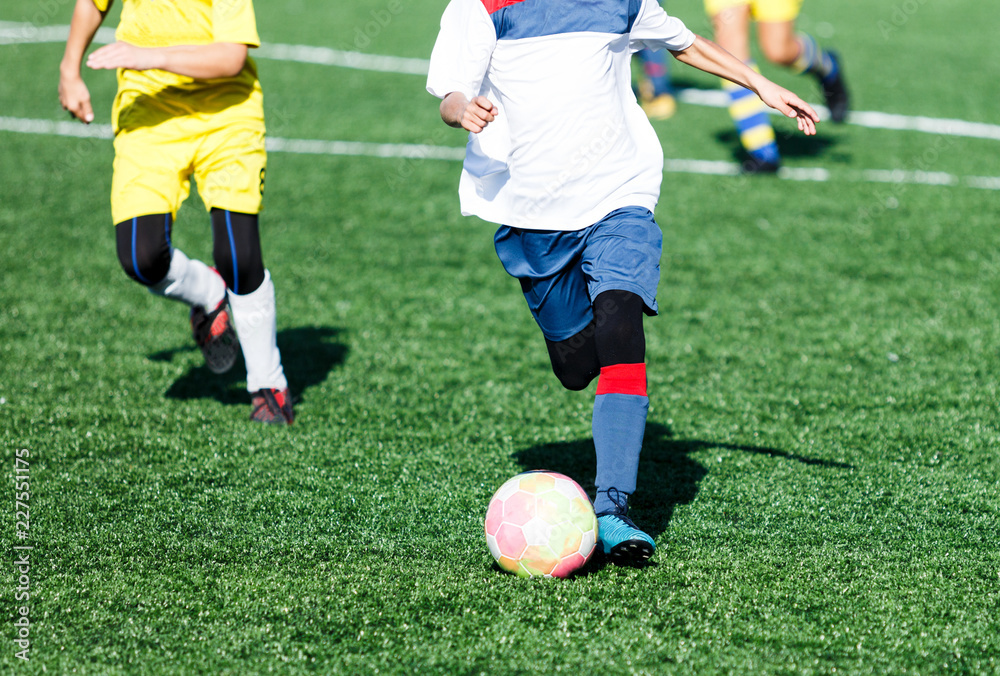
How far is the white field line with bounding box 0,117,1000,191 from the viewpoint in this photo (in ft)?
27.7

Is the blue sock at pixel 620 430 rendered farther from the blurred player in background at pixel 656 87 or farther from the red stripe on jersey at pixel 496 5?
the blurred player in background at pixel 656 87

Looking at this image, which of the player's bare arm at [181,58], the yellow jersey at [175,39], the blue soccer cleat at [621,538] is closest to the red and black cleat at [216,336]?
the yellow jersey at [175,39]

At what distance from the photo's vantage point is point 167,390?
5039 mm

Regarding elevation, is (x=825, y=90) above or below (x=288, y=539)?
below

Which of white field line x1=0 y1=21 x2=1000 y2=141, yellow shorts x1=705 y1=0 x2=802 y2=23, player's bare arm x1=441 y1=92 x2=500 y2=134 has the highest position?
player's bare arm x1=441 y1=92 x2=500 y2=134

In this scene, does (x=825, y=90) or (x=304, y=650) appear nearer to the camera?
(x=304, y=650)

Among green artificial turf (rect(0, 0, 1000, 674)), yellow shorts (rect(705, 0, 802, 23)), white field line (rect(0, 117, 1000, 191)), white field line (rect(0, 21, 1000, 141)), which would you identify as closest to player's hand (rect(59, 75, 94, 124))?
green artificial turf (rect(0, 0, 1000, 674))

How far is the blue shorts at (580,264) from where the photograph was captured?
336 cm

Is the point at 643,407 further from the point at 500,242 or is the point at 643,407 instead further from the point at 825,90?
the point at 825,90

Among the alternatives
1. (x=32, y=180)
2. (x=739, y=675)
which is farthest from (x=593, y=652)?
(x=32, y=180)

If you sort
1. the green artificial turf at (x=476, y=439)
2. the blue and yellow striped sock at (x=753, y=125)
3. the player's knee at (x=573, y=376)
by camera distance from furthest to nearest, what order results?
the blue and yellow striped sock at (x=753, y=125) < the player's knee at (x=573, y=376) < the green artificial turf at (x=476, y=439)

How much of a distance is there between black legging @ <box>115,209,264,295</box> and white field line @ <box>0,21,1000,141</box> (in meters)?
7.33

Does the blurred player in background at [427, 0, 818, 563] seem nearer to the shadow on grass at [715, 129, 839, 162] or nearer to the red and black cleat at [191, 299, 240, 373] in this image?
the red and black cleat at [191, 299, 240, 373]

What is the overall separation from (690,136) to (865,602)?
23.9ft
